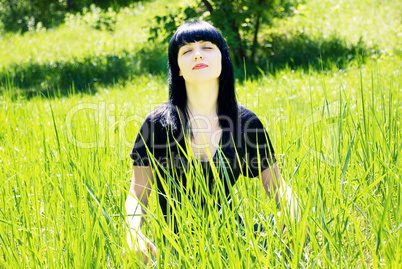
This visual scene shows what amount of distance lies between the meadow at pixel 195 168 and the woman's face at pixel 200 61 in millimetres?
349

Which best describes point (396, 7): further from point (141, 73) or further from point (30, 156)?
point (30, 156)

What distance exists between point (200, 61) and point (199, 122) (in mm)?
238

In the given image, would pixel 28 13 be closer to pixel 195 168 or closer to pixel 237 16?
pixel 237 16

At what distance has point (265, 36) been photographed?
7062 mm

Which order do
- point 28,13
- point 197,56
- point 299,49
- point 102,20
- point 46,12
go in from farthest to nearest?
point 28,13 < point 46,12 < point 102,20 < point 299,49 < point 197,56

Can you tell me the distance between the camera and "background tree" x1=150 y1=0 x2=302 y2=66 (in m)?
5.82

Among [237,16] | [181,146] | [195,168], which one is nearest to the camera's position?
[195,168]

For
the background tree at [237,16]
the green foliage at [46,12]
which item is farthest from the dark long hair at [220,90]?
the green foliage at [46,12]

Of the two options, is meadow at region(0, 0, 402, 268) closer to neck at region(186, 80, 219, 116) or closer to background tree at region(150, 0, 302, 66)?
neck at region(186, 80, 219, 116)

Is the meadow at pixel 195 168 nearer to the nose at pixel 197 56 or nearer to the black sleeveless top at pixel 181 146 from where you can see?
the black sleeveless top at pixel 181 146

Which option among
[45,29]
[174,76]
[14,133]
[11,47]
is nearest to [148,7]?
[45,29]

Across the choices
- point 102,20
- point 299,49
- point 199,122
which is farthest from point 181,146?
point 102,20

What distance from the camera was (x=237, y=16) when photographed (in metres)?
5.87

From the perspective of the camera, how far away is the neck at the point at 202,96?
1591 mm
